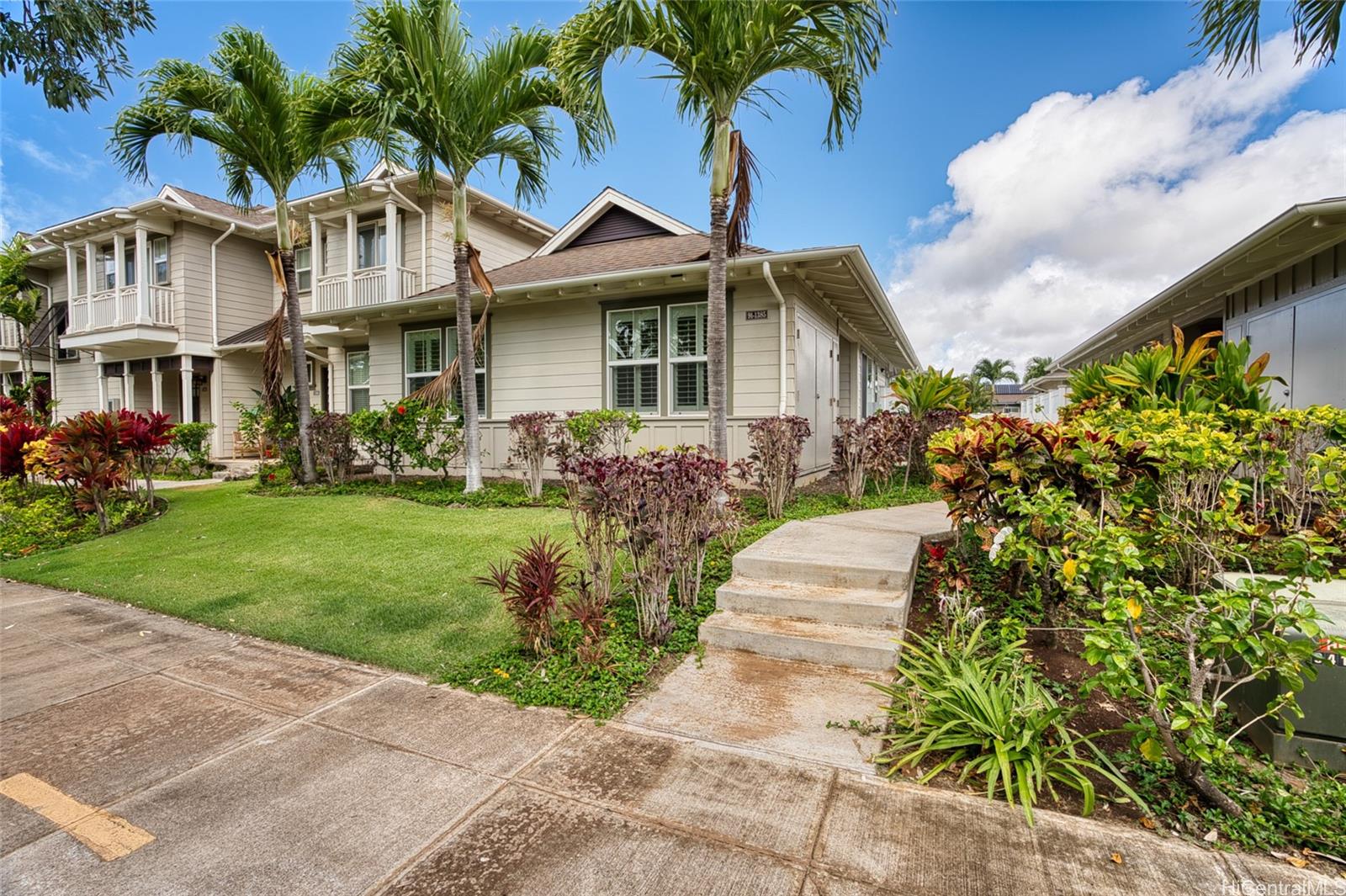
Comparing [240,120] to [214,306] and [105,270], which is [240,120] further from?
[105,270]

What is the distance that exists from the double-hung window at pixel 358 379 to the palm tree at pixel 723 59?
9817mm

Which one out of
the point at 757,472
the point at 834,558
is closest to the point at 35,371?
the point at 757,472

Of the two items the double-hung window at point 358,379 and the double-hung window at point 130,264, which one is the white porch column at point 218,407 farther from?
the double-hung window at point 358,379

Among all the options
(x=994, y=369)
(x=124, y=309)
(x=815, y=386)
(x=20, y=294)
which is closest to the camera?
(x=815, y=386)

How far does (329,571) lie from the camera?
18.3 ft

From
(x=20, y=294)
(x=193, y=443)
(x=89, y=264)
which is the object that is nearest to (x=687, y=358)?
(x=193, y=443)

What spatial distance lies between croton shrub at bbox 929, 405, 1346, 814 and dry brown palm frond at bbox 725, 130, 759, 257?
13.6 feet

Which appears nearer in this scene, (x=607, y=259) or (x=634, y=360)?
(x=634, y=360)

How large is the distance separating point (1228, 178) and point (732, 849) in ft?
41.2

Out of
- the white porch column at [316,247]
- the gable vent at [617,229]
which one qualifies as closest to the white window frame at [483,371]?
the gable vent at [617,229]

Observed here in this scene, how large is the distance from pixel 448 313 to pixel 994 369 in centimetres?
6323

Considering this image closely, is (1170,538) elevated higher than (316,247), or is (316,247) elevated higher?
(316,247)

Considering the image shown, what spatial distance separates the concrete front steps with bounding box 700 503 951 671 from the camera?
3516mm

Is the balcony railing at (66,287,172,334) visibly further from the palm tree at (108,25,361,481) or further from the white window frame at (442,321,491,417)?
the white window frame at (442,321,491,417)
